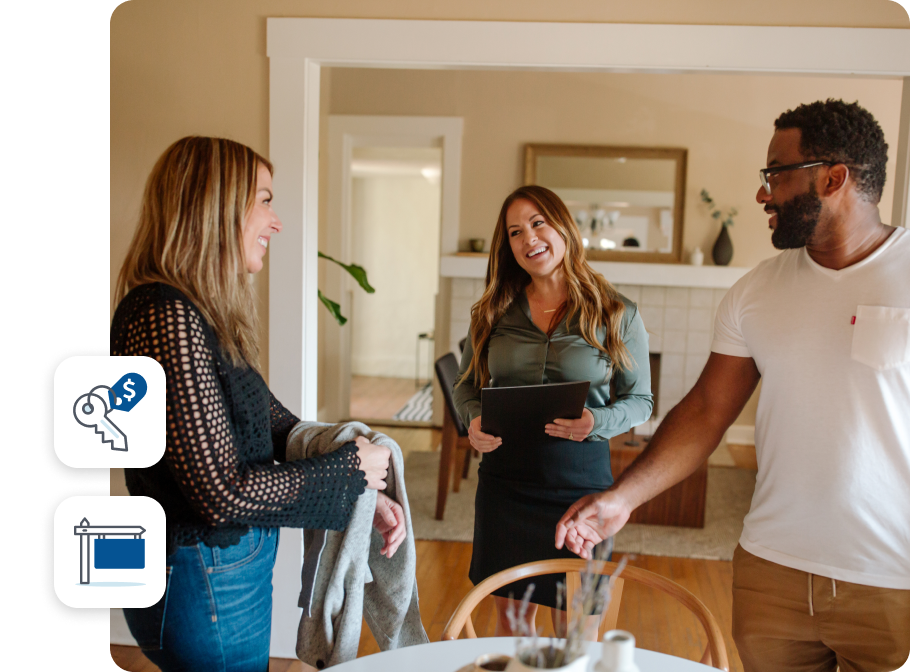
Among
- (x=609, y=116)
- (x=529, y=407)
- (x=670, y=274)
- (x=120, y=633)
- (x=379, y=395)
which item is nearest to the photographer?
(x=529, y=407)

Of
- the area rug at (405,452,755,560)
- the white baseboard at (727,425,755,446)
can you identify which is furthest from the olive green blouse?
the white baseboard at (727,425,755,446)

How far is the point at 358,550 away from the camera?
49.3 inches

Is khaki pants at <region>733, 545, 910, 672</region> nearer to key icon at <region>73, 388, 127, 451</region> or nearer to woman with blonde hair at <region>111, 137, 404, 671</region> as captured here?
woman with blonde hair at <region>111, 137, 404, 671</region>

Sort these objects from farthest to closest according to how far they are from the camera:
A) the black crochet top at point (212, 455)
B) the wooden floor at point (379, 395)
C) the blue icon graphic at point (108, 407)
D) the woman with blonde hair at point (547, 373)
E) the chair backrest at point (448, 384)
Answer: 1. the wooden floor at point (379, 395)
2. the chair backrest at point (448, 384)
3. the woman with blonde hair at point (547, 373)
4. the blue icon graphic at point (108, 407)
5. the black crochet top at point (212, 455)

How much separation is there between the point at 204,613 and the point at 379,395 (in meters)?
4.89

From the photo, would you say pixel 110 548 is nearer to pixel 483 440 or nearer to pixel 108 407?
pixel 108 407

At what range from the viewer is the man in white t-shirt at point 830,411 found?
113 centimetres

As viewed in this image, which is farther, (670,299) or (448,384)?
(670,299)

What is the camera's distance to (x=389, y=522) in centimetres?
129

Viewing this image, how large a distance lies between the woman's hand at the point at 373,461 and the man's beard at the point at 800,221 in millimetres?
770

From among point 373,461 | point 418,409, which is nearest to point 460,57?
Result: point 373,461

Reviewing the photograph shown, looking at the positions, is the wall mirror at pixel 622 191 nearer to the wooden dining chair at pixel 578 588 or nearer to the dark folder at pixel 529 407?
the dark folder at pixel 529 407

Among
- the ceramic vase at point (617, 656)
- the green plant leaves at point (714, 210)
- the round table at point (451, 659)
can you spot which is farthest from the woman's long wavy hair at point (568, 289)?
the green plant leaves at point (714, 210)

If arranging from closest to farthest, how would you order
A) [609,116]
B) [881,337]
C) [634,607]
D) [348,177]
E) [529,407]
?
1. [881,337]
2. [529,407]
3. [634,607]
4. [609,116]
5. [348,177]
